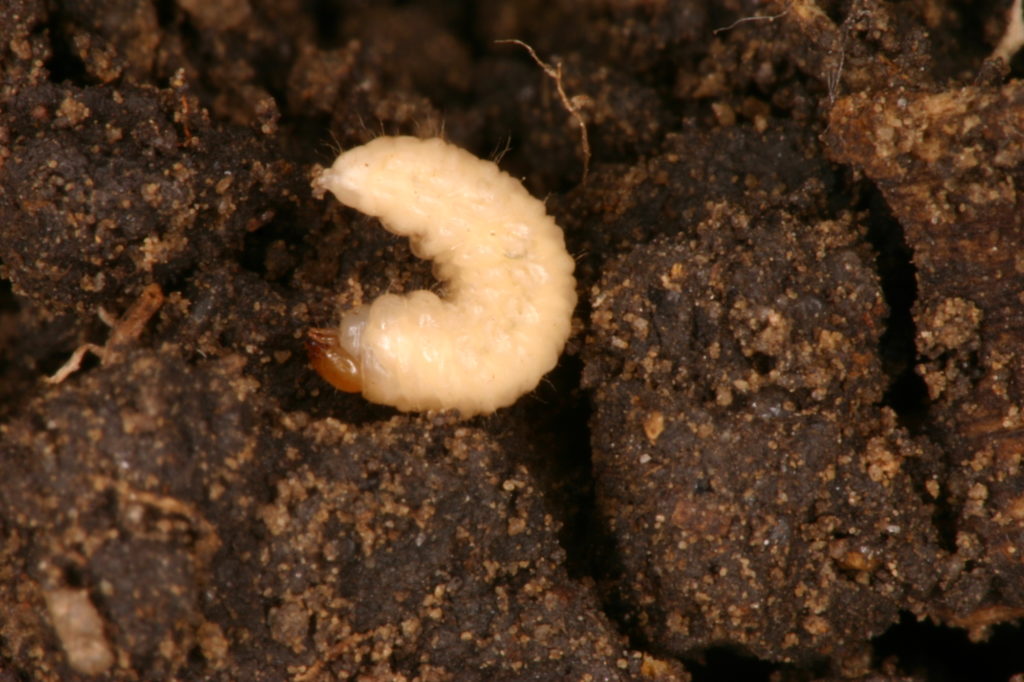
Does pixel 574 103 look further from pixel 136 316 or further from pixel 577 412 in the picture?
pixel 136 316

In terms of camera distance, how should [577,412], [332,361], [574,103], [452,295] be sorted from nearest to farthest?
[332,361]
[452,295]
[577,412]
[574,103]

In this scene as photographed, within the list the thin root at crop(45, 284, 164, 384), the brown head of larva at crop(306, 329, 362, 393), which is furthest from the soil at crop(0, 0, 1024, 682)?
the brown head of larva at crop(306, 329, 362, 393)

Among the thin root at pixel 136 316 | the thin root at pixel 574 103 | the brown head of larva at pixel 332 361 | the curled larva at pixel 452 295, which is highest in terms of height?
the thin root at pixel 574 103

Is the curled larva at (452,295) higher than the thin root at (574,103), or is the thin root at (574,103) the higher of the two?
the thin root at (574,103)

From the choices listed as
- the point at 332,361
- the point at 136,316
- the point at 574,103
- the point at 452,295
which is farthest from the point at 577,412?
the point at 136,316

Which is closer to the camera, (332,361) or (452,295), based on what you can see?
(332,361)

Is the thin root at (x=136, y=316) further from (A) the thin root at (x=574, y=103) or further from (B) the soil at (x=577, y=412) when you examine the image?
(A) the thin root at (x=574, y=103)

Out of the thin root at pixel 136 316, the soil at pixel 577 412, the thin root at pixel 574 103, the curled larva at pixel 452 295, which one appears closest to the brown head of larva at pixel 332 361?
the curled larva at pixel 452 295

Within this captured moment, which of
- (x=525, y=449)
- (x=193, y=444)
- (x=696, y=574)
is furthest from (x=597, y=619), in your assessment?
(x=193, y=444)
